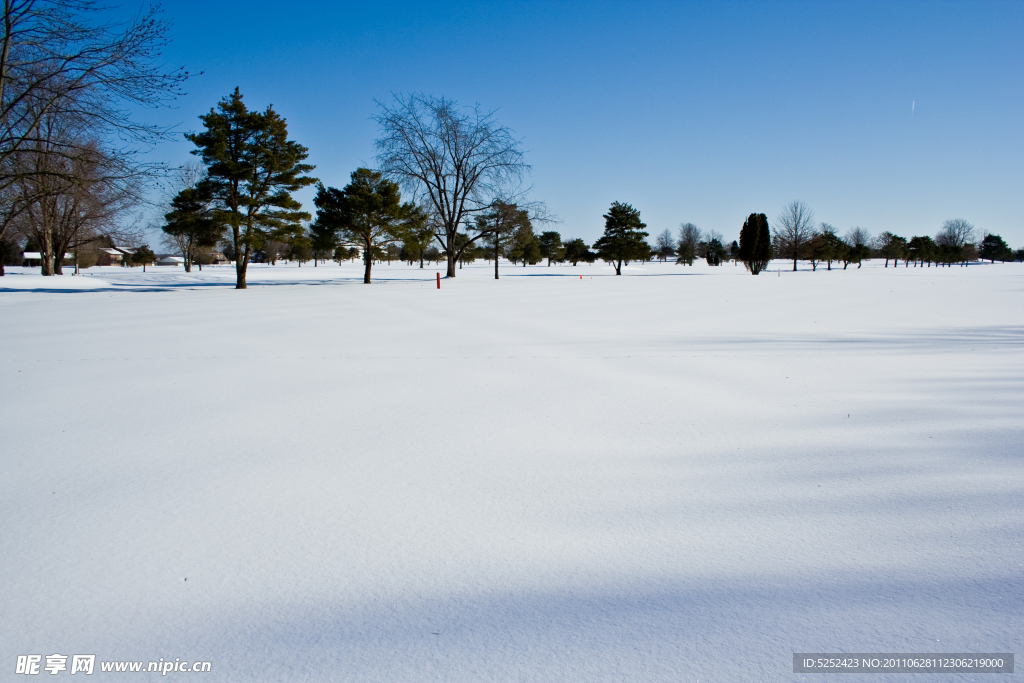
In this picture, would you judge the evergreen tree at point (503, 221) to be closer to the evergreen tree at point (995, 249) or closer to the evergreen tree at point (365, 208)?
the evergreen tree at point (365, 208)

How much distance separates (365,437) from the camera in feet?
10.9

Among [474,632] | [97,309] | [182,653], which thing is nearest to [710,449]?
[474,632]

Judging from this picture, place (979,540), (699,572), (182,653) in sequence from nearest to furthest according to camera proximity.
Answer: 1. (182,653)
2. (699,572)
3. (979,540)

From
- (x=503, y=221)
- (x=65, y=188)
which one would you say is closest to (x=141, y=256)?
(x=503, y=221)

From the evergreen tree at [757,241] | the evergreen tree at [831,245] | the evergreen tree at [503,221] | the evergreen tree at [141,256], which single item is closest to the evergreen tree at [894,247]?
the evergreen tree at [831,245]

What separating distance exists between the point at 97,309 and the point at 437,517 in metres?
14.9

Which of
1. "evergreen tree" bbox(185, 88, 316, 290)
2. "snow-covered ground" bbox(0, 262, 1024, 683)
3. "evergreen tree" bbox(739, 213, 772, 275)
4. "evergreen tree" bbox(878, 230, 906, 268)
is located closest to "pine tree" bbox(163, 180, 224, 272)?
"evergreen tree" bbox(185, 88, 316, 290)

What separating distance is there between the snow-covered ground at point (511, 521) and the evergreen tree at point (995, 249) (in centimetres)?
12408

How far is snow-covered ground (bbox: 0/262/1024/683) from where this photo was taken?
1.53 m

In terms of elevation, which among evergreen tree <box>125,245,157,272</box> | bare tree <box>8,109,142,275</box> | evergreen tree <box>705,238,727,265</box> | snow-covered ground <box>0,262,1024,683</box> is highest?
evergreen tree <box>705,238,727,265</box>

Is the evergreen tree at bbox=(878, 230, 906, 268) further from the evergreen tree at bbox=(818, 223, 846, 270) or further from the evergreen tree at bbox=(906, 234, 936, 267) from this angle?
the evergreen tree at bbox=(818, 223, 846, 270)

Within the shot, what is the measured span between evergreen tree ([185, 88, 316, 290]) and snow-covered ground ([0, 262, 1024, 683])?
25187mm

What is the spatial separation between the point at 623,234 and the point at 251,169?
125 feet

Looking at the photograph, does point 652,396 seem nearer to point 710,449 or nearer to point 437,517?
point 710,449
